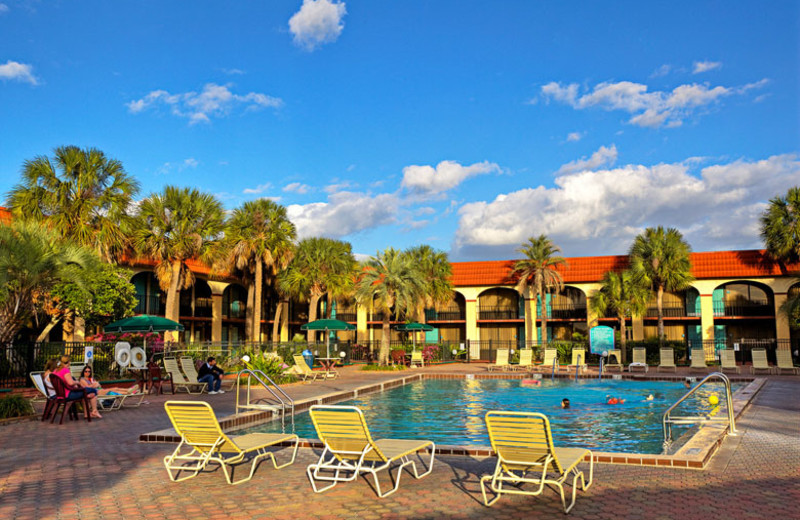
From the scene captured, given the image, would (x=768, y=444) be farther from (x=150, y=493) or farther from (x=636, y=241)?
(x=636, y=241)

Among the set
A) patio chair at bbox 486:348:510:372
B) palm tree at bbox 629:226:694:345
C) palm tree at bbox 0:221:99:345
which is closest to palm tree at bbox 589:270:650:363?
palm tree at bbox 629:226:694:345

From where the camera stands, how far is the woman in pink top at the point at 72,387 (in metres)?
11.2

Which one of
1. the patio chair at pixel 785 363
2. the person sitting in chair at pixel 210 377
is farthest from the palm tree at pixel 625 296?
the person sitting in chair at pixel 210 377

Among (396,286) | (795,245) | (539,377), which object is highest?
(795,245)

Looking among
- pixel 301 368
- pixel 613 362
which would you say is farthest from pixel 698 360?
pixel 301 368

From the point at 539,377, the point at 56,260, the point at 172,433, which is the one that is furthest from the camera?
the point at 539,377

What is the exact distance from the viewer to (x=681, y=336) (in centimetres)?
3900

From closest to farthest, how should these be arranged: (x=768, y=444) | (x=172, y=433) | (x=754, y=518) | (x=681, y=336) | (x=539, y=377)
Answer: (x=754, y=518), (x=768, y=444), (x=172, y=433), (x=539, y=377), (x=681, y=336)

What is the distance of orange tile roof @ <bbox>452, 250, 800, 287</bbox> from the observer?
34.1 meters

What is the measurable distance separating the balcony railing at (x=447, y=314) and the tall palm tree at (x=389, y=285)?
15251mm

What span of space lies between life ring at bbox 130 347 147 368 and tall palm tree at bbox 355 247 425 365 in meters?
11.4

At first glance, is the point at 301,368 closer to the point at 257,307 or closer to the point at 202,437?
the point at 257,307

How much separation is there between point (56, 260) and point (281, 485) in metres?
13.2

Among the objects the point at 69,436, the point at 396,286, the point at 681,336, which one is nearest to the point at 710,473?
the point at 69,436
